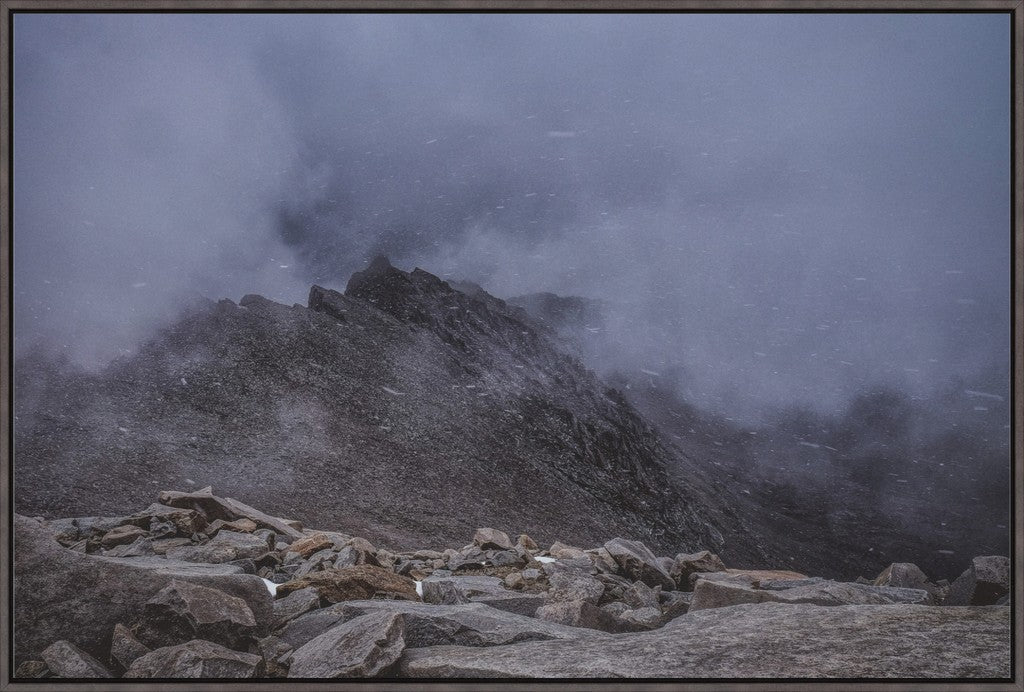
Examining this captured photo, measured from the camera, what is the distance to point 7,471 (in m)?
4.80

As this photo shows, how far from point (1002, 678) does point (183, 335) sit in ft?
171

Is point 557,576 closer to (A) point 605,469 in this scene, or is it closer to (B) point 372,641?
(B) point 372,641

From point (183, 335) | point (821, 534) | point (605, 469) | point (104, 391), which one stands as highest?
point (183, 335)

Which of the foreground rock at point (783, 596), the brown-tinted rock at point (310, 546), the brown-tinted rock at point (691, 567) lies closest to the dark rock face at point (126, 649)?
the foreground rock at point (783, 596)

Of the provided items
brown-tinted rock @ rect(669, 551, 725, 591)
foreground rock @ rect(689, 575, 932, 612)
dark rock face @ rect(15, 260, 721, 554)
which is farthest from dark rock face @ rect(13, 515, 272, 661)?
dark rock face @ rect(15, 260, 721, 554)

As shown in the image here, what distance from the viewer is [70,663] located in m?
4.15

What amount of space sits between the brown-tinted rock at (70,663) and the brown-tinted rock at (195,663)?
0.84ft

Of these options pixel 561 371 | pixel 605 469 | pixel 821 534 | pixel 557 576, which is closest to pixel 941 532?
pixel 821 534

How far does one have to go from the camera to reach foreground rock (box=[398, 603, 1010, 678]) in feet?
12.8

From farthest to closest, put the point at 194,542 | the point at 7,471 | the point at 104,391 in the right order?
the point at 104,391
the point at 194,542
the point at 7,471

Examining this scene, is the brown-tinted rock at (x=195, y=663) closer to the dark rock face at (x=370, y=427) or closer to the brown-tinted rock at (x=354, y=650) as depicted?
the brown-tinted rock at (x=354, y=650)

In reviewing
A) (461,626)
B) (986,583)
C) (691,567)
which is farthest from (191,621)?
(691,567)

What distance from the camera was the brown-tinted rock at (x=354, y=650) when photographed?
13.1ft

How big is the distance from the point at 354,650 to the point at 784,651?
124 inches
